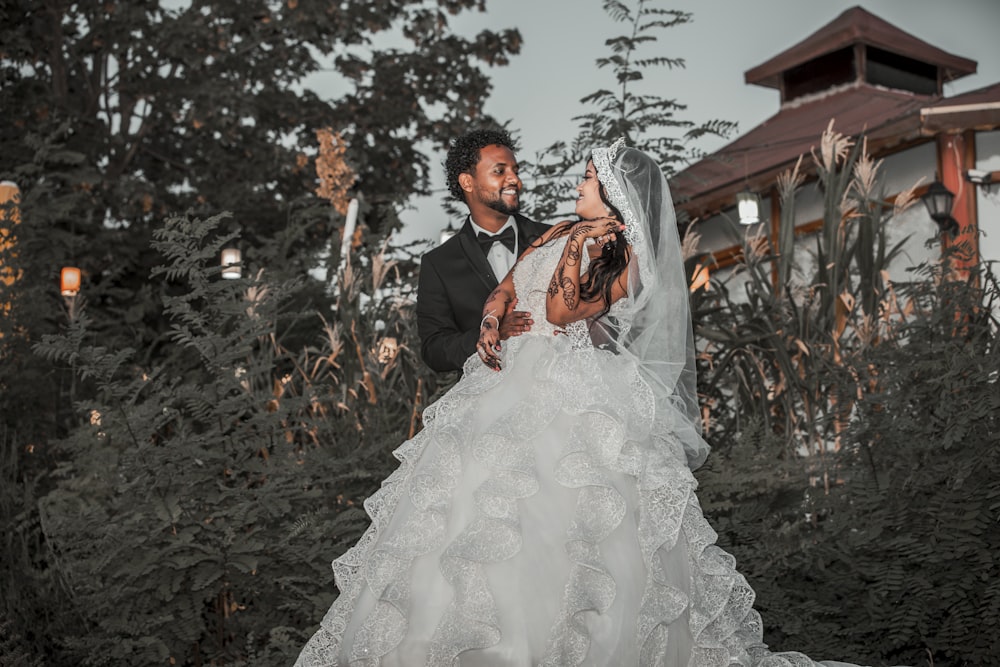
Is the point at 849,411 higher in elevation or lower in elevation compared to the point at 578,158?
lower

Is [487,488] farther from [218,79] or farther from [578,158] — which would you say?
[218,79]

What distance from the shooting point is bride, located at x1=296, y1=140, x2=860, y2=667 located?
11.1 ft

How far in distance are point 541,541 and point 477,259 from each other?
148cm

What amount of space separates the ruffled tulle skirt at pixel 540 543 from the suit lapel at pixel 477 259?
711 mm

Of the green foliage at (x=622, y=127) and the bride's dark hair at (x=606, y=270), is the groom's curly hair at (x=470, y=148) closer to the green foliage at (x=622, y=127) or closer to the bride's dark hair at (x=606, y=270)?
the bride's dark hair at (x=606, y=270)

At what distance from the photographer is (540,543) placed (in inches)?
136

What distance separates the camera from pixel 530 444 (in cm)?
360

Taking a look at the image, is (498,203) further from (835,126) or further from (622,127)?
(835,126)

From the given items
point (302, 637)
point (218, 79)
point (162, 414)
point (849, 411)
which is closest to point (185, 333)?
point (162, 414)

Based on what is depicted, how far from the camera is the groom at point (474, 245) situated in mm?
4496

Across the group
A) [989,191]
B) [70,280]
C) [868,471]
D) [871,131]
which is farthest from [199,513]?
[989,191]

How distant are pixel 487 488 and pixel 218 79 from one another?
42.1ft

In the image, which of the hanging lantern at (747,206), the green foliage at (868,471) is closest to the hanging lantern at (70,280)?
the hanging lantern at (747,206)

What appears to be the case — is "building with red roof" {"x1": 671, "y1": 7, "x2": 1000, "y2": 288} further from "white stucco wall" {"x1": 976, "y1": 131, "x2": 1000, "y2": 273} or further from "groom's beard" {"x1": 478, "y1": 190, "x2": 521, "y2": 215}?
"groom's beard" {"x1": 478, "y1": 190, "x2": 521, "y2": 215}
